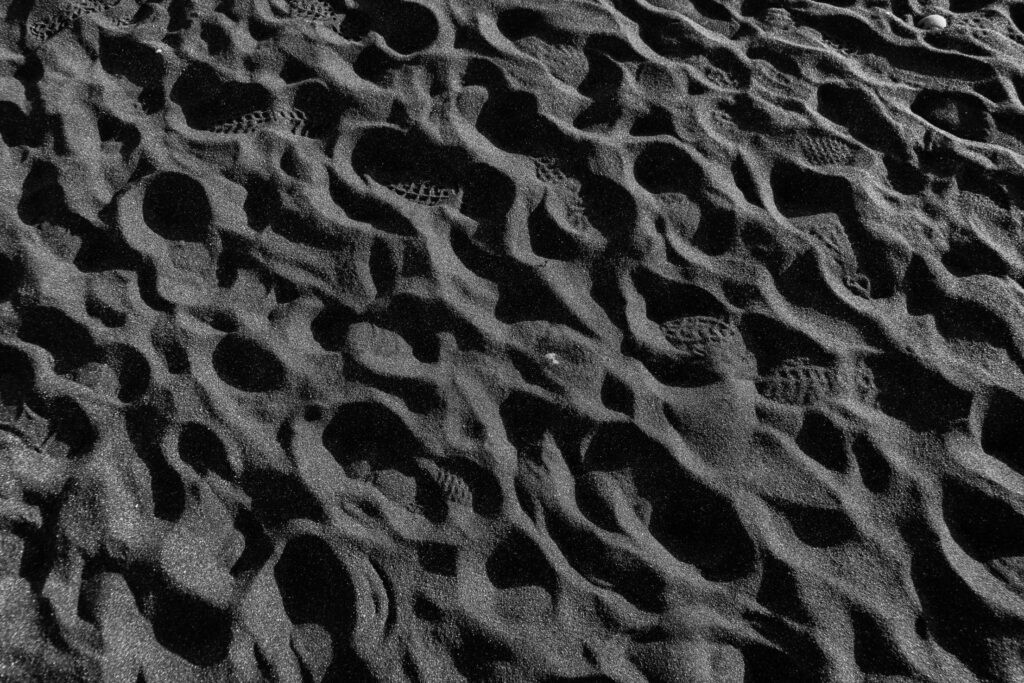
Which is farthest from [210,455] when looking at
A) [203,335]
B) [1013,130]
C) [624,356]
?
[1013,130]

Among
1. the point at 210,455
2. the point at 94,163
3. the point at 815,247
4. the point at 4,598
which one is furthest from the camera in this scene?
the point at 94,163

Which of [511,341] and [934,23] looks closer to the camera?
[511,341]

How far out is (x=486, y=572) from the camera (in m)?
2.08

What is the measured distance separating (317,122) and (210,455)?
50.3 inches

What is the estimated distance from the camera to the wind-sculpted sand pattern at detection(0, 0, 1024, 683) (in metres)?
2.02

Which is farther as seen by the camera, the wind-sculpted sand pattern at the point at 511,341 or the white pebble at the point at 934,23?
the white pebble at the point at 934,23

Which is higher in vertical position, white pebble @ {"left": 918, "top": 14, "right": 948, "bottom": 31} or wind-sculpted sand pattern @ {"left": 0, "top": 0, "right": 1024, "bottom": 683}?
white pebble @ {"left": 918, "top": 14, "right": 948, "bottom": 31}

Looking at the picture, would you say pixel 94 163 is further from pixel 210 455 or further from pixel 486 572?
pixel 486 572

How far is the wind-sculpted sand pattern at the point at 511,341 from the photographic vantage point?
2.02m

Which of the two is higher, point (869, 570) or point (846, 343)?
point (846, 343)

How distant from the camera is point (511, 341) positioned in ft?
7.89

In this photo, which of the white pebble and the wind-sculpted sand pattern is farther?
the white pebble

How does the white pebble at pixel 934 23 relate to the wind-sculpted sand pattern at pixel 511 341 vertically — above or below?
above

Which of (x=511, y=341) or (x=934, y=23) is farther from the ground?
(x=934, y=23)
